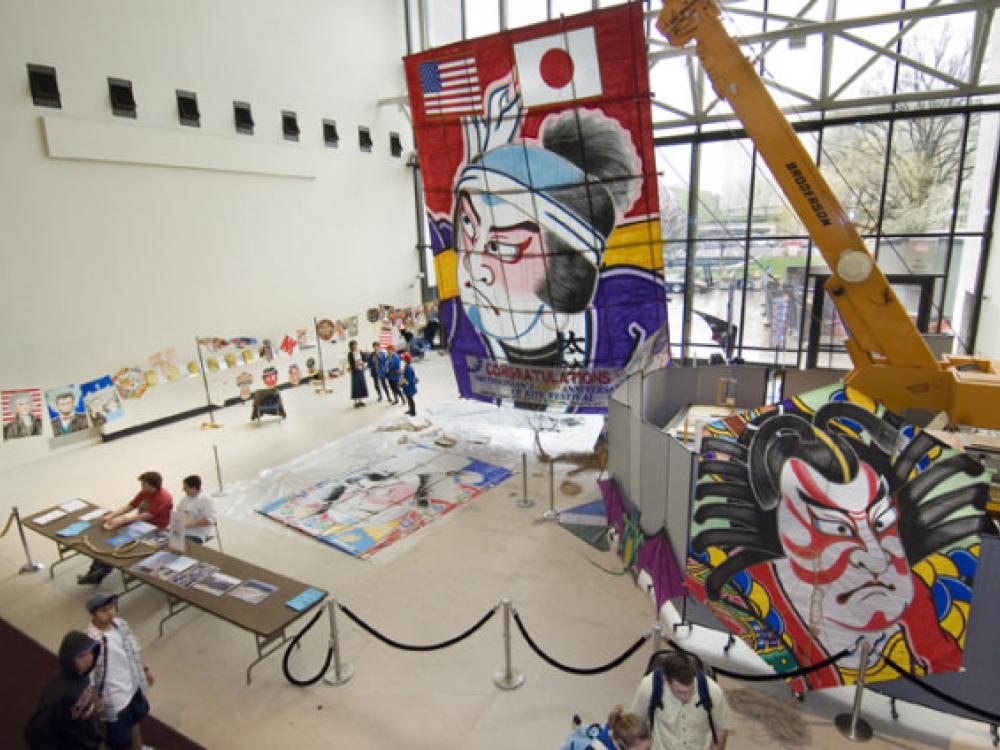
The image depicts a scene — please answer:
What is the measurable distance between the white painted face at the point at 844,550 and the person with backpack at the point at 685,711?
2050 mm

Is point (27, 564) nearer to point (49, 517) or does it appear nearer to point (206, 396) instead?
point (49, 517)

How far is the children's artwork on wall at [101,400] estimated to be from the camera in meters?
12.1

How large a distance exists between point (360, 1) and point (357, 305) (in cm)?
885

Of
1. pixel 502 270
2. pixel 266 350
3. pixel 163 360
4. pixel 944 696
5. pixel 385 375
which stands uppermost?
pixel 502 270

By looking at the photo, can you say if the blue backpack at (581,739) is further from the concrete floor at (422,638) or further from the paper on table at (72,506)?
the paper on table at (72,506)

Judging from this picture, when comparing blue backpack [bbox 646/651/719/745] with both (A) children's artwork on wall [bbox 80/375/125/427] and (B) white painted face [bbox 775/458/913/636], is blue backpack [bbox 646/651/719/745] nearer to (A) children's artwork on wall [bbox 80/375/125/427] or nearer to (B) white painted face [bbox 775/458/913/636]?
(B) white painted face [bbox 775/458/913/636]

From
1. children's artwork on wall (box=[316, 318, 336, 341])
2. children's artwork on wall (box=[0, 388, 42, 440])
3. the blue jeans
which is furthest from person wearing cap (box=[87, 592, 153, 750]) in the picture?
children's artwork on wall (box=[316, 318, 336, 341])

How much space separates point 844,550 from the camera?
5.20m

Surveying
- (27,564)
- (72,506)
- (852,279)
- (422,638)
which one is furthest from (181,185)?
(852,279)

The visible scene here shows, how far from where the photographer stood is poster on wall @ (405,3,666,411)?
8102 mm

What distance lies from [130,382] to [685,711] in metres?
12.9

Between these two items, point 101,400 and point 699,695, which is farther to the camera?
point 101,400

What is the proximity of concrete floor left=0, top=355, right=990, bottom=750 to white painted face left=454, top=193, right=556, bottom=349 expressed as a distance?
251 cm

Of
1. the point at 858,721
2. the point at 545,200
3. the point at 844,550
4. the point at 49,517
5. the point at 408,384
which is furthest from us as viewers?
the point at 408,384
